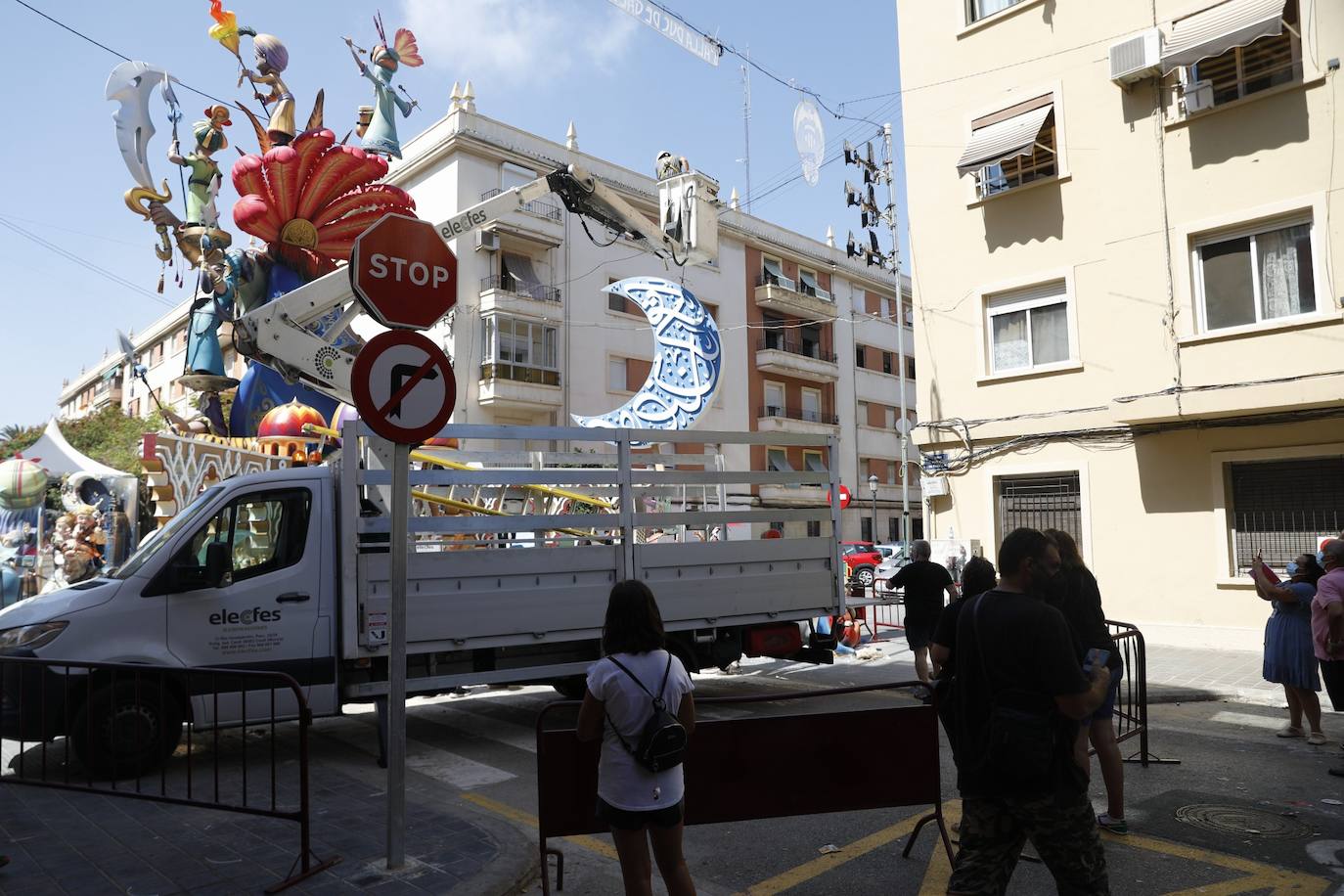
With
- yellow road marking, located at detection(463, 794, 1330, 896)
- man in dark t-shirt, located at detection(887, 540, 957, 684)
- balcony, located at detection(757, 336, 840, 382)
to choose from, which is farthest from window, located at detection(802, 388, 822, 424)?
yellow road marking, located at detection(463, 794, 1330, 896)

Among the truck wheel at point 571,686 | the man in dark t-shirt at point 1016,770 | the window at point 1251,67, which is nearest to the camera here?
the man in dark t-shirt at point 1016,770

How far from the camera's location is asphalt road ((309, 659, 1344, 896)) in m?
4.53

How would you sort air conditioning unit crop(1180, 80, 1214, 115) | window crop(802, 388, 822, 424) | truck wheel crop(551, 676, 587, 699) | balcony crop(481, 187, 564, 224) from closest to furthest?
truck wheel crop(551, 676, 587, 699)
air conditioning unit crop(1180, 80, 1214, 115)
balcony crop(481, 187, 564, 224)
window crop(802, 388, 822, 424)

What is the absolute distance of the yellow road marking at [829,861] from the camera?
4484mm

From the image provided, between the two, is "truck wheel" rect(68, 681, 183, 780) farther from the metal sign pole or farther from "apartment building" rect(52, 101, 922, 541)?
"apartment building" rect(52, 101, 922, 541)

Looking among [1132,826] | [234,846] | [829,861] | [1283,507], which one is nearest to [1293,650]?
[1132,826]

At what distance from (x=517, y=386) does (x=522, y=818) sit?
24.6m

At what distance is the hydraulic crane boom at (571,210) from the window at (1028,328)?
16.3 feet

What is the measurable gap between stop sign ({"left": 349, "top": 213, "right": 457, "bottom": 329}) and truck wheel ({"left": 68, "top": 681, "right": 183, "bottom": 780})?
3549mm

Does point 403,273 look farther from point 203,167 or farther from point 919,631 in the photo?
point 203,167

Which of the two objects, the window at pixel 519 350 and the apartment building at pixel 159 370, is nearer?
the window at pixel 519 350

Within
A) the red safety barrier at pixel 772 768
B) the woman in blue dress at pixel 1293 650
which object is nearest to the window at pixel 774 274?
the woman in blue dress at pixel 1293 650

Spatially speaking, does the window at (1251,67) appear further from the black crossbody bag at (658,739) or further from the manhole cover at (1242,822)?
the black crossbody bag at (658,739)

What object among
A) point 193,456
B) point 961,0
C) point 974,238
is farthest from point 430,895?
point 961,0
